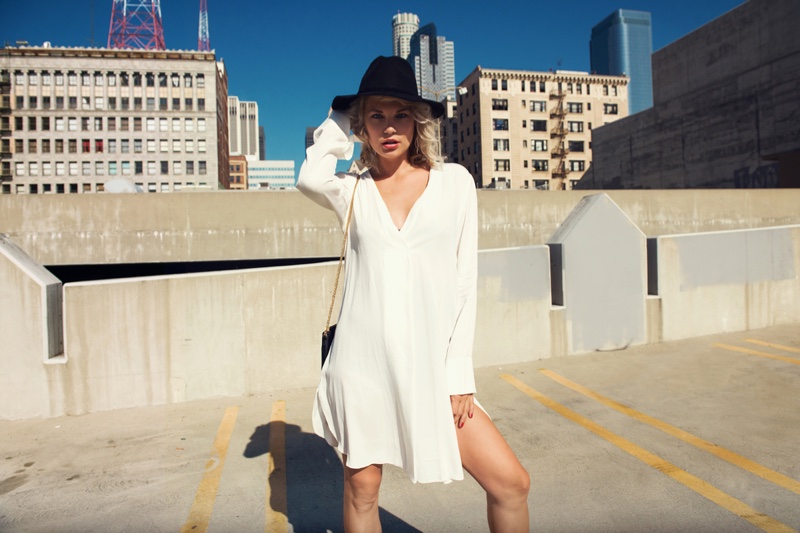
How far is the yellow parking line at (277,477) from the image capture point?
3098 mm

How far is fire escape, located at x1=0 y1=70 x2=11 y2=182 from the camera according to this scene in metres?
93.6

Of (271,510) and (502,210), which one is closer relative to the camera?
(271,510)

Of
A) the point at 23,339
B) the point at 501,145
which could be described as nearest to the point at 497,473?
the point at 23,339

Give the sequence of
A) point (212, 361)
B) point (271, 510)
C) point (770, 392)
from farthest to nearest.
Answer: point (212, 361) < point (770, 392) < point (271, 510)

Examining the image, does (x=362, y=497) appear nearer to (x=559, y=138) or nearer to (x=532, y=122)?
(x=532, y=122)

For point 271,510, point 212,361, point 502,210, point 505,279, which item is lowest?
point 271,510

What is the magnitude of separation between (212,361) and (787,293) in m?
7.76

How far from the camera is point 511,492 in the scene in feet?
6.14

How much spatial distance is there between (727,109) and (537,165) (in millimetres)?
56092

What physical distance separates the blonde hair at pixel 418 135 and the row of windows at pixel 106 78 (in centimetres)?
10892

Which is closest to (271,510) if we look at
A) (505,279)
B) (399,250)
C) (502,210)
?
(399,250)

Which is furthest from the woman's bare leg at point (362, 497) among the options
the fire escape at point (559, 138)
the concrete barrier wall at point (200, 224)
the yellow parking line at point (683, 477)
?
the fire escape at point (559, 138)

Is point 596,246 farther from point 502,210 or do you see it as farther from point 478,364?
point 502,210

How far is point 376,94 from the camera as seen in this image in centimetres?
195
